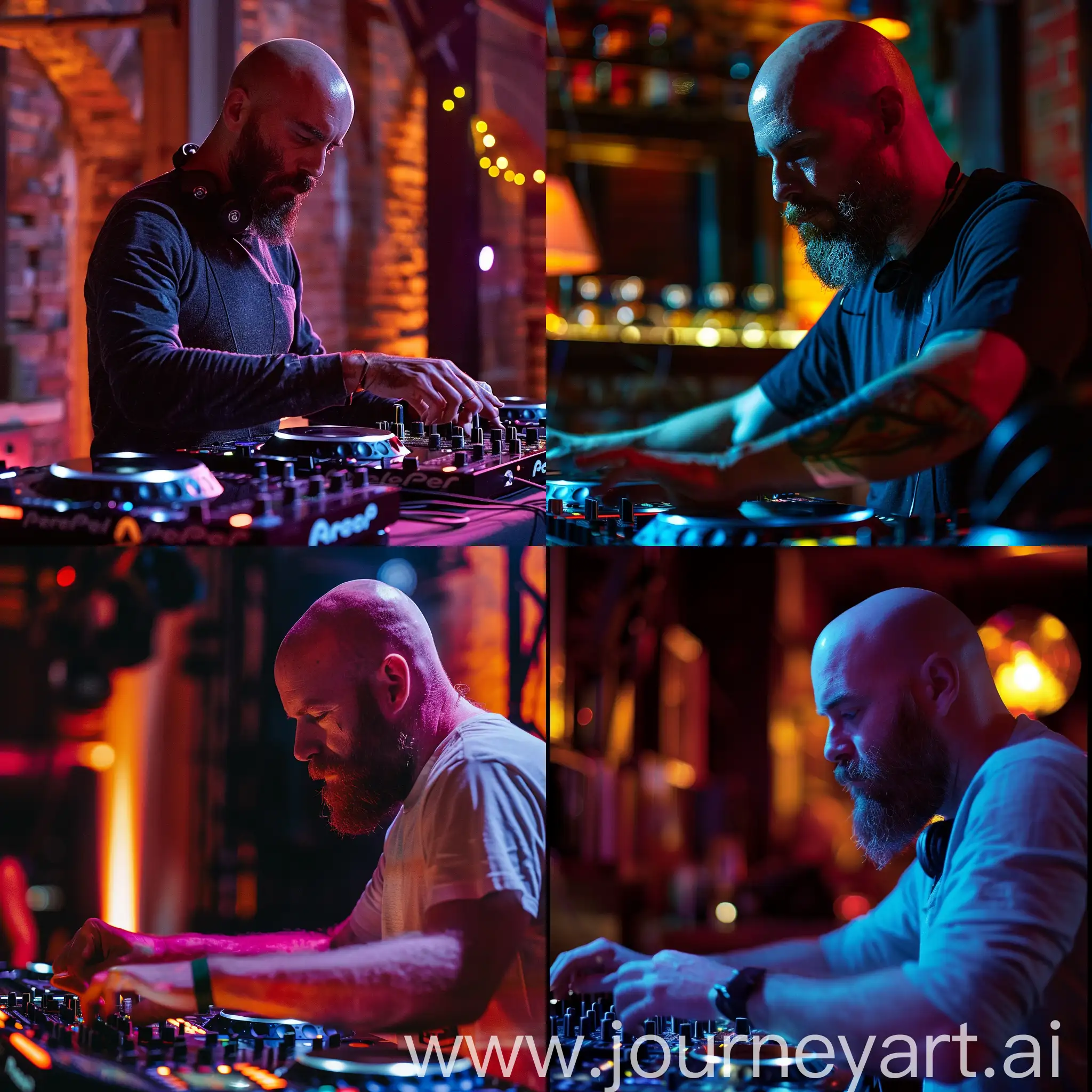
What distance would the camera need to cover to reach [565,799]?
1.40m

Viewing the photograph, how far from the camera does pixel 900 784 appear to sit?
118cm

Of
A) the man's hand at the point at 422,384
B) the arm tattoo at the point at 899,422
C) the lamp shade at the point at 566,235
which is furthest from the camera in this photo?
the lamp shade at the point at 566,235

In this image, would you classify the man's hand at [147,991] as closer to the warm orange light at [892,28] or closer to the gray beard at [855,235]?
the gray beard at [855,235]

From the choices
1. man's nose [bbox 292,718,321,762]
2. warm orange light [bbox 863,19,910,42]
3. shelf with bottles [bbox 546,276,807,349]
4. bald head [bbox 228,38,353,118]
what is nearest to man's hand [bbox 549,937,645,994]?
man's nose [bbox 292,718,321,762]

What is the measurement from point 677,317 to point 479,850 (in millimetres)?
2886

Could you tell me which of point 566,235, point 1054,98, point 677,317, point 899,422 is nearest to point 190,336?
point 899,422

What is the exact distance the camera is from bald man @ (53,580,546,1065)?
1176 millimetres

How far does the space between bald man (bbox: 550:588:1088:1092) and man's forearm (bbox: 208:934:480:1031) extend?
13 centimetres

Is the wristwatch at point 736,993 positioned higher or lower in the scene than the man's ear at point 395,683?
lower

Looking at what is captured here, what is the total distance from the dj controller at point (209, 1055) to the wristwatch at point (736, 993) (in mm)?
233

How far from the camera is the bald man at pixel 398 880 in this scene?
3.86 feet

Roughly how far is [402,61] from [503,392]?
34 centimetres

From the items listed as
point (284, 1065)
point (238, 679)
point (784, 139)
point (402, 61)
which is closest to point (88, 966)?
point (284, 1065)

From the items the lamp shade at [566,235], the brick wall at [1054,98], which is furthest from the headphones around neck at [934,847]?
the lamp shade at [566,235]
